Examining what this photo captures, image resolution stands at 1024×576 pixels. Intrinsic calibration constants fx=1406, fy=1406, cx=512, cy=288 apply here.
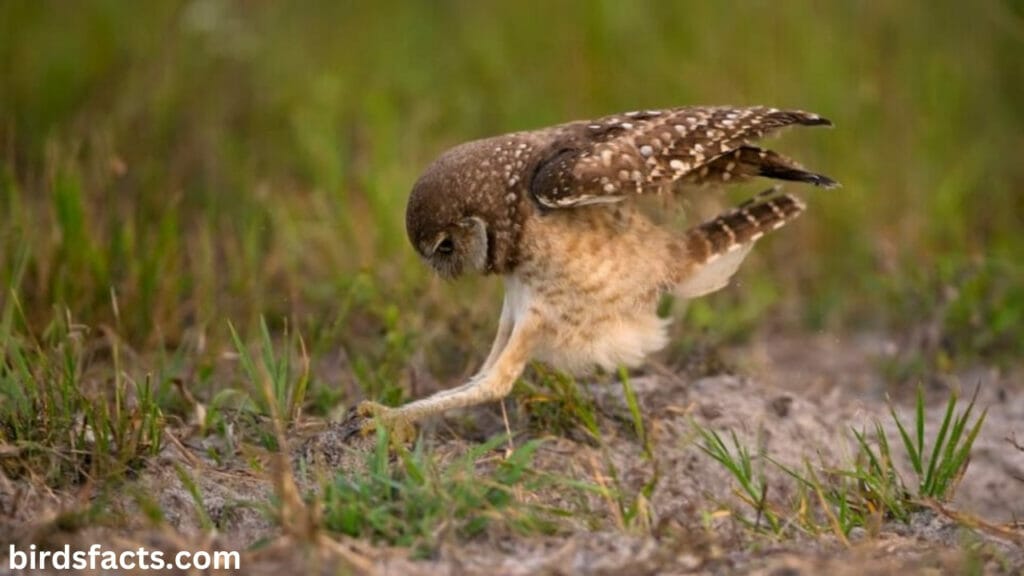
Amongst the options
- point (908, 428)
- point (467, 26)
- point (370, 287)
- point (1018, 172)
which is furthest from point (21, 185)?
point (1018, 172)

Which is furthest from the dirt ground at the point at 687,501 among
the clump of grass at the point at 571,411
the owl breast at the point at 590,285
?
the owl breast at the point at 590,285

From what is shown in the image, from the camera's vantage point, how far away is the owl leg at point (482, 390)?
4.30m

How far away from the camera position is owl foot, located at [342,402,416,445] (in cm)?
420

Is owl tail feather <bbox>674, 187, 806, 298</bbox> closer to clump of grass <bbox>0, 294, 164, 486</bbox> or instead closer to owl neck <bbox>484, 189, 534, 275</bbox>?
owl neck <bbox>484, 189, 534, 275</bbox>

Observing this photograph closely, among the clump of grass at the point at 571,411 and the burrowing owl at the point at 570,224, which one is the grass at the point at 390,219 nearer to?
the clump of grass at the point at 571,411

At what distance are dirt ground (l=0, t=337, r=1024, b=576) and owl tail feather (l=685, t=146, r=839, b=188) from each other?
76cm

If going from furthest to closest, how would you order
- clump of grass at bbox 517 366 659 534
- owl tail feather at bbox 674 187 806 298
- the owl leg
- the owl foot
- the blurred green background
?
1. the blurred green background
2. owl tail feather at bbox 674 187 806 298
3. clump of grass at bbox 517 366 659 534
4. the owl leg
5. the owl foot

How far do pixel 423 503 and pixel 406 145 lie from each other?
3669 mm

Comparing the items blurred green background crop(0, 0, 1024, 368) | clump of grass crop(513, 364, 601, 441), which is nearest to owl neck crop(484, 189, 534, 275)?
clump of grass crop(513, 364, 601, 441)

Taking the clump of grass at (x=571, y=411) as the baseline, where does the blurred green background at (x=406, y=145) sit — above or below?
above

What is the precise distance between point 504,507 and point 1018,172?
176 inches

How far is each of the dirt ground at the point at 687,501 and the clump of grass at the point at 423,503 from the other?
5 centimetres

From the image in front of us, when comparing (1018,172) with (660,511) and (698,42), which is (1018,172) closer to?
(698,42)

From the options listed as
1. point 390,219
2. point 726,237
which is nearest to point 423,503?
point 726,237
